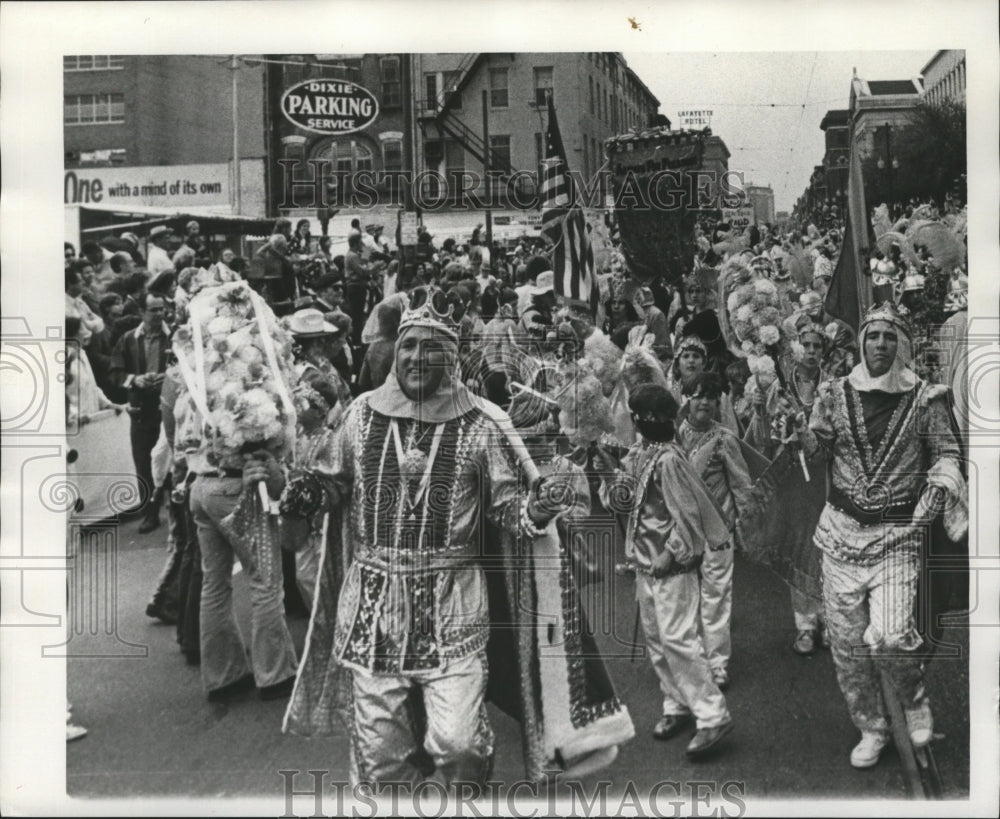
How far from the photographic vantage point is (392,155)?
16.7ft

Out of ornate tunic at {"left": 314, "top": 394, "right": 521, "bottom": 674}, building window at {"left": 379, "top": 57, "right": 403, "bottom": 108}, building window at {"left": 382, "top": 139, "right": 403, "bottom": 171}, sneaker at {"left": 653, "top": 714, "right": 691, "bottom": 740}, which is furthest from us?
building window at {"left": 382, "top": 139, "right": 403, "bottom": 171}

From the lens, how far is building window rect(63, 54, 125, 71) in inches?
194

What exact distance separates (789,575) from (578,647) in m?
1.07

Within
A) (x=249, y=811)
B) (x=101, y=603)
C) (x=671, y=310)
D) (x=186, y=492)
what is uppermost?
(x=671, y=310)

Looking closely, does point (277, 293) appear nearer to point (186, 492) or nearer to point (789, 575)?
point (186, 492)

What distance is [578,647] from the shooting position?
4852 millimetres

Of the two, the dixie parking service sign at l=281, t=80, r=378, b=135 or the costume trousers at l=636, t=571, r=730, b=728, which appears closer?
the costume trousers at l=636, t=571, r=730, b=728

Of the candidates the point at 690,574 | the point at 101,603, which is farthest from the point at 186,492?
the point at 690,574

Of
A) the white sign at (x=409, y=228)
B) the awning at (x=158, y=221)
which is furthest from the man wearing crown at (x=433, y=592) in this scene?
the awning at (x=158, y=221)

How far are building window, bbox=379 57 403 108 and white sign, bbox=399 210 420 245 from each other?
52 centimetres

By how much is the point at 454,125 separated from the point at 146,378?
187 cm

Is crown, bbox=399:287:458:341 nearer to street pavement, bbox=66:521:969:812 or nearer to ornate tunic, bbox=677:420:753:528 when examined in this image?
ornate tunic, bbox=677:420:753:528

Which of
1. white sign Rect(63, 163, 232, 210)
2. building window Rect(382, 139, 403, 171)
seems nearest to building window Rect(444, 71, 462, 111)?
building window Rect(382, 139, 403, 171)

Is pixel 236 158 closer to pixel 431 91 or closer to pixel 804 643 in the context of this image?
pixel 431 91
